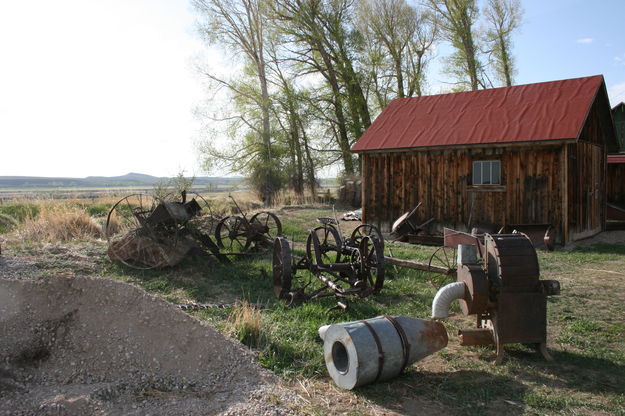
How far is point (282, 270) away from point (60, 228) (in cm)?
863

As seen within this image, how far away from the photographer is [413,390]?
182 inches

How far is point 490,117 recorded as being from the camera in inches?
566

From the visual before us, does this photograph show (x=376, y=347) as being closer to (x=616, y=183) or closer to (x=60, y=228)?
(x=60, y=228)

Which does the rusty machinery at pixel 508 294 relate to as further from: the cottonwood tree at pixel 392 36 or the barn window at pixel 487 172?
the cottonwood tree at pixel 392 36

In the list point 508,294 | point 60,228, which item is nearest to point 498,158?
point 508,294

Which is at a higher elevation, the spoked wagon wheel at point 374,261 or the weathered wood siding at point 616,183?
the weathered wood siding at point 616,183

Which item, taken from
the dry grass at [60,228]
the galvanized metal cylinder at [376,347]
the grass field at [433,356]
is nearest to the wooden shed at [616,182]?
the grass field at [433,356]

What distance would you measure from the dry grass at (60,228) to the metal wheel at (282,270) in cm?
710

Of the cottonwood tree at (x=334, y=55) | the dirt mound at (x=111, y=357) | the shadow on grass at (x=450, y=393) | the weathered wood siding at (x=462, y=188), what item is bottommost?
the shadow on grass at (x=450, y=393)

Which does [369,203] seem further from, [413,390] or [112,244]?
[413,390]

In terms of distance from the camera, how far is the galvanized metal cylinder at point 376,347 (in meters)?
4.49

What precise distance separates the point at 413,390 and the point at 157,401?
2.33 m

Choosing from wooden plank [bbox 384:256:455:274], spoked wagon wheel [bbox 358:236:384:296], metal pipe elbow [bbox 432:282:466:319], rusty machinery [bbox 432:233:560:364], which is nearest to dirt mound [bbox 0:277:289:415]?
metal pipe elbow [bbox 432:282:466:319]

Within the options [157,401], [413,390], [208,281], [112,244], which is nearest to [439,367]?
[413,390]
